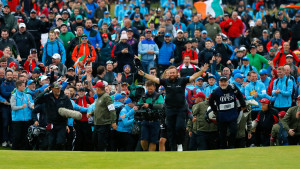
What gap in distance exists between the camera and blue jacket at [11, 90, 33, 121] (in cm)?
1783

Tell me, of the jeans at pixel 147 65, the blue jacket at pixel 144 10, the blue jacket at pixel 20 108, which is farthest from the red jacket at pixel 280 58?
the blue jacket at pixel 144 10

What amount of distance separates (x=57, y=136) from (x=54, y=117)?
1.60 feet

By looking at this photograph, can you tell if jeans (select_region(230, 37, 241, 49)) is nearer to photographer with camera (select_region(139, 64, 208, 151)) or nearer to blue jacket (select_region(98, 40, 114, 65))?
blue jacket (select_region(98, 40, 114, 65))

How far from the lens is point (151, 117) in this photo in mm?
15664

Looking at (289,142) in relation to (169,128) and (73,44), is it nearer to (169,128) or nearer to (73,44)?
(169,128)

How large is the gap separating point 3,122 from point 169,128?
5985 millimetres

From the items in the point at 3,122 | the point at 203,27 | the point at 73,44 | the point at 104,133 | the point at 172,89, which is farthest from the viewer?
the point at 203,27

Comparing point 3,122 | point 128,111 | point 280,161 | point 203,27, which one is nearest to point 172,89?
point 128,111

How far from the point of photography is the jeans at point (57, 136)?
16.0 m

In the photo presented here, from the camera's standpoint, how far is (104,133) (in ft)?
53.4

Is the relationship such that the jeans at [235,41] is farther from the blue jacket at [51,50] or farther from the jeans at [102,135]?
the jeans at [102,135]

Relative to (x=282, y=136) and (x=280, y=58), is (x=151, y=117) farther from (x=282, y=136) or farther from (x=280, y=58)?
(x=280, y=58)

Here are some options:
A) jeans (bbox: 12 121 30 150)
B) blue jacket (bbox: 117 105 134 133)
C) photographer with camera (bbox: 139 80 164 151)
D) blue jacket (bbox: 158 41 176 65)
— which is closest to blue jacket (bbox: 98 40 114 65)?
blue jacket (bbox: 158 41 176 65)

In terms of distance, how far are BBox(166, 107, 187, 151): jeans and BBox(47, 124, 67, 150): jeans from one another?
8.98 ft
